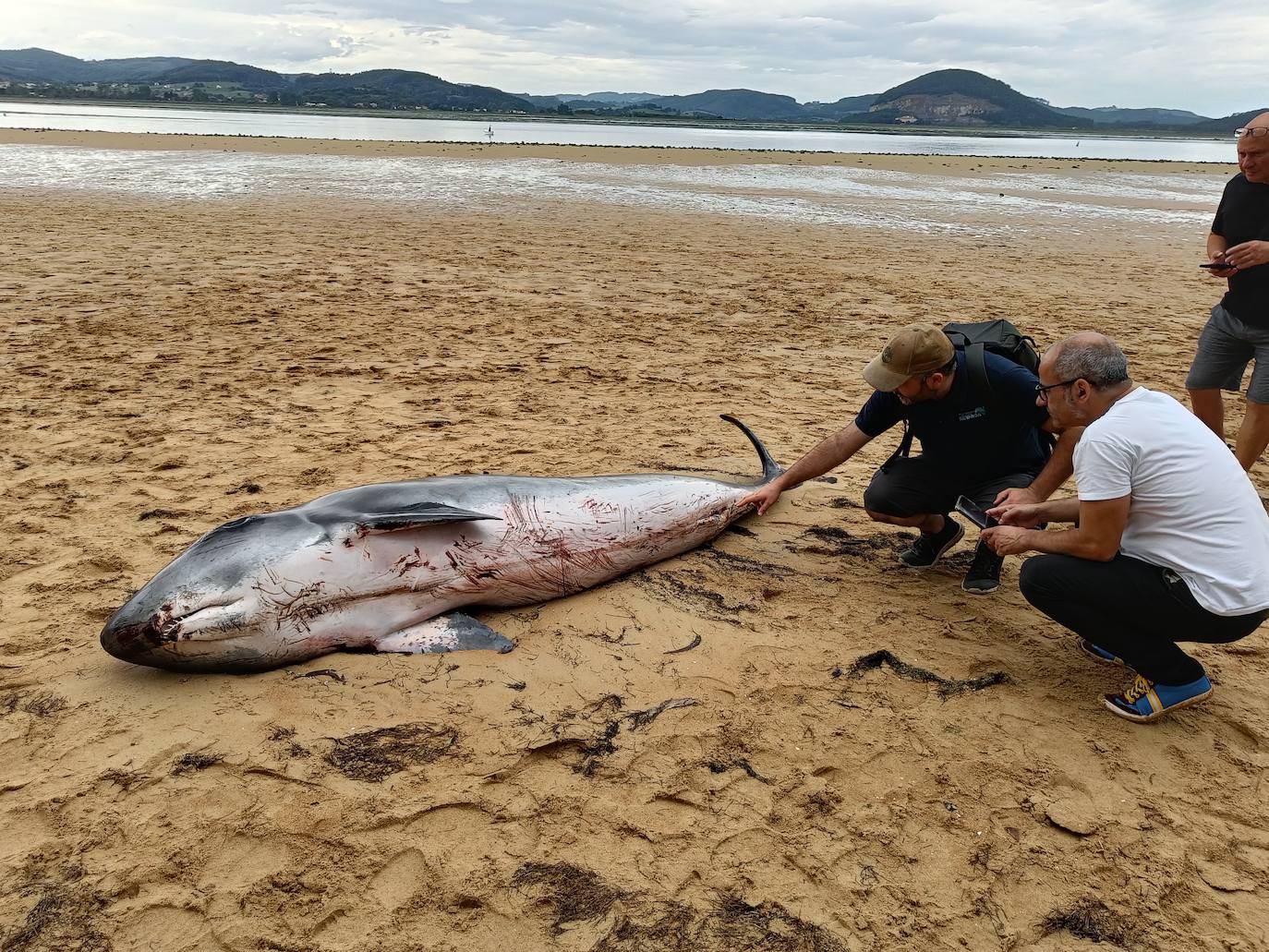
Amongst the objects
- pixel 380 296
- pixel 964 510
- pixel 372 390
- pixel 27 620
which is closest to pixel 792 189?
pixel 380 296

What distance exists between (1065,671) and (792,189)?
2614cm

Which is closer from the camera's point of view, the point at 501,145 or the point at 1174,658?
the point at 1174,658

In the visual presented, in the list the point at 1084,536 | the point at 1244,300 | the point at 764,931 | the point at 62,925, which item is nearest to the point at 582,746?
the point at 764,931

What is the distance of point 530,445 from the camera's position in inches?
250

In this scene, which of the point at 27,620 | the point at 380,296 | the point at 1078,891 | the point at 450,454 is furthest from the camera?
the point at 380,296

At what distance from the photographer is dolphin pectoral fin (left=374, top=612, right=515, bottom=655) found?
157 inches

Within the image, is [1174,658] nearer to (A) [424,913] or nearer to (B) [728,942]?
(B) [728,942]

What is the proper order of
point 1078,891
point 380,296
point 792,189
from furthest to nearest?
point 792,189 → point 380,296 → point 1078,891

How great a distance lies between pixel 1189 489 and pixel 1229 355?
9.71 feet

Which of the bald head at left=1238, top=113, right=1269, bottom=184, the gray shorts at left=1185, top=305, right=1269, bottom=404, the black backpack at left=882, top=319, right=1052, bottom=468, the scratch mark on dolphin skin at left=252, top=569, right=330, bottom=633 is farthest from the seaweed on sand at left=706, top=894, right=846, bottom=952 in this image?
the bald head at left=1238, top=113, right=1269, bottom=184

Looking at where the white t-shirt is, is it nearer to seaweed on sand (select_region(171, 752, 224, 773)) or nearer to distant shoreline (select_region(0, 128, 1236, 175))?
seaweed on sand (select_region(171, 752, 224, 773))

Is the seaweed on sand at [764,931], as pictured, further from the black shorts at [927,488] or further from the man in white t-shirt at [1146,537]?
the black shorts at [927,488]

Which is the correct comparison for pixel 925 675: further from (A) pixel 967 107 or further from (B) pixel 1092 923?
(A) pixel 967 107

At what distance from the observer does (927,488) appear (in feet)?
16.1
